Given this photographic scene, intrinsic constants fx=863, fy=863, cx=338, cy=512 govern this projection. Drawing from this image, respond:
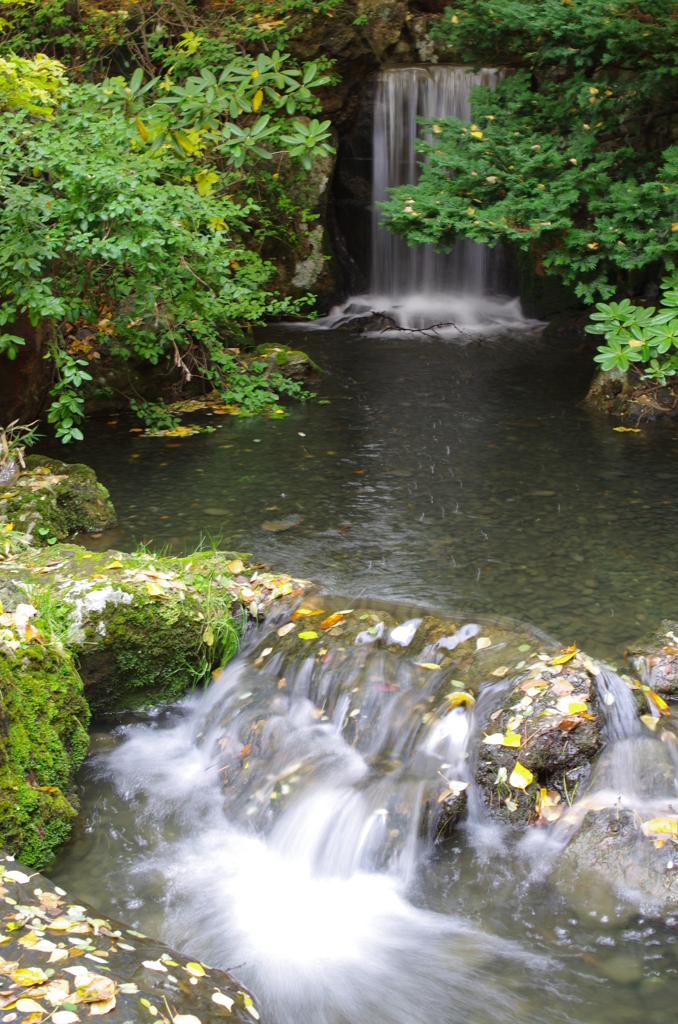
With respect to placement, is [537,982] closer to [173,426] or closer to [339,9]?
[173,426]

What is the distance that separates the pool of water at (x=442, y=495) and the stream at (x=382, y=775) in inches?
1.0

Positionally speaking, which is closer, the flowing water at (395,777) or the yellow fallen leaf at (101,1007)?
the yellow fallen leaf at (101,1007)

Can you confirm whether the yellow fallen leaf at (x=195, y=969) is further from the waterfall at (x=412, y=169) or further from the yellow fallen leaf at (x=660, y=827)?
the waterfall at (x=412, y=169)

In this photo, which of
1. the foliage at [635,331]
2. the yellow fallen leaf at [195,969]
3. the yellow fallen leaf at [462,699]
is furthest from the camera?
the foliage at [635,331]

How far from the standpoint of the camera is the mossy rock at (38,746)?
11.1ft

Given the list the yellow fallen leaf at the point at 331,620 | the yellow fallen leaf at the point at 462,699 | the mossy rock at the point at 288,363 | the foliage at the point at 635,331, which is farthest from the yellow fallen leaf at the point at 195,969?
the mossy rock at the point at 288,363

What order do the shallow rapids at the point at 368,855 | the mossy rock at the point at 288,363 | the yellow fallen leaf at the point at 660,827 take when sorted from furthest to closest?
the mossy rock at the point at 288,363
the yellow fallen leaf at the point at 660,827
the shallow rapids at the point at 368,855

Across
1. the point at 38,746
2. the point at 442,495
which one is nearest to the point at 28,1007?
the point at 38,746

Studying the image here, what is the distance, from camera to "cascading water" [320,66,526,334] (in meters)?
12.7

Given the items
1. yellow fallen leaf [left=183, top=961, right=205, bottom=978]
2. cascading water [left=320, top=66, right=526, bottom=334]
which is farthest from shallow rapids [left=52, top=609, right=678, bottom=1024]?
cascading water [left=320, top=66, right=526, bottom=334]

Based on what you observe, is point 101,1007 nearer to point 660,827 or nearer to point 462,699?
point 462,699

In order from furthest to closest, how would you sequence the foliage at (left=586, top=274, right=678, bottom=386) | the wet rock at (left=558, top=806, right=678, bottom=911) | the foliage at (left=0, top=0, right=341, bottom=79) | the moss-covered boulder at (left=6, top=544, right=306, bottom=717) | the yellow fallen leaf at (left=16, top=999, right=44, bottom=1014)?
the foliage at (left=0, top=0, right=341, bottom=79), the foliage at (left=586, top=274, right=678, bottom=386), the moss-covered boulder at (left=6, top=544, right=306, bottom=717), the wet rock at (left=558, top=806, right=678, bottom=911), the yellow fallen leaf at (left=16, top=999, right=44, bottom=1014)

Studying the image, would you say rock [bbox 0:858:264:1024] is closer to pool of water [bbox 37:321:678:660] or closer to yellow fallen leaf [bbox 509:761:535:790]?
yellow fallen leaf [bbox 509:761:535:790]

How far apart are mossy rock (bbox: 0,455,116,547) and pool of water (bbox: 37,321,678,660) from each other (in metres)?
0.20
